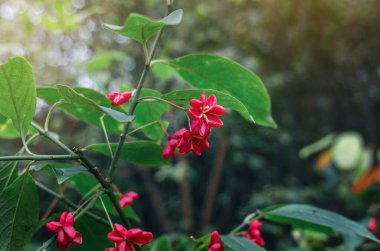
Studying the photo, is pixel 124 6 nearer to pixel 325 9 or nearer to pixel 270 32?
pixel 270 32

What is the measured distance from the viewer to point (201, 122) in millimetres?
510

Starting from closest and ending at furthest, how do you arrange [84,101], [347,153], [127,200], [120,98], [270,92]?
1. [84,101]
2. [120,98]
3. [127,200]
4. [347,153]
5. [270,92]

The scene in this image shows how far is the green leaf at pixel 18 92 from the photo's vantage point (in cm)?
46

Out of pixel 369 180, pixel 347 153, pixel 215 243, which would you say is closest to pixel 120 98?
pixel 215 243

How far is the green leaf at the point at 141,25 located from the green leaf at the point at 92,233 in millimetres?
238

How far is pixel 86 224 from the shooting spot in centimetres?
58

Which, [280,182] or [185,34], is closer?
[185,34]

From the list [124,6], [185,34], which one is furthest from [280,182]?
[124,6]

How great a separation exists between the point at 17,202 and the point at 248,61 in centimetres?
295

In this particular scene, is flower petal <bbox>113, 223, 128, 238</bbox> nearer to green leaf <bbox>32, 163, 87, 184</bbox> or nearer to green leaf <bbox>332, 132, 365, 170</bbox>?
green leaf <bbox>32, 163, 87, 184</bbox>

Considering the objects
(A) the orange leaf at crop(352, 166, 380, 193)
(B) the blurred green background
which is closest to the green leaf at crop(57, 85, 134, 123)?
(A) the orange leaf at crop(352, 166, 380, 193)

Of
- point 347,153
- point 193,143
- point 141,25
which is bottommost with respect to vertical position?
point 347,153

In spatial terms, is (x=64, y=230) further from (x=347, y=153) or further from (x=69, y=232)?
(x=347, y=153)

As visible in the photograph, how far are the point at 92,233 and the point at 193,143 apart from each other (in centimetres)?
18
